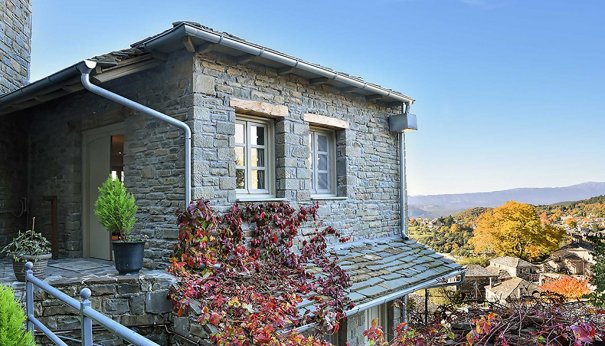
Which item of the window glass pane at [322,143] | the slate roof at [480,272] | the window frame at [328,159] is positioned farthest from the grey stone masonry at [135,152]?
the slate roof at [480,272]

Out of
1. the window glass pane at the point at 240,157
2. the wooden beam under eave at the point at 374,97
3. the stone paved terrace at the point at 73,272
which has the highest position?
the wooden beam under eave at the point at 374,97

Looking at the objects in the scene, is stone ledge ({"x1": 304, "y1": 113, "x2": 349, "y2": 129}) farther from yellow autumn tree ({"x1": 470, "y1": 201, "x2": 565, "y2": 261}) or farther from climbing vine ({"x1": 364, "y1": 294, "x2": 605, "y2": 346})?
yellow autumn tree ({"x1": 470, "y1": 201, "x2": 565, "y2": 261})

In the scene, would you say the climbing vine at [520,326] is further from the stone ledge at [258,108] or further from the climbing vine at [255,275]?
the stone ledge at [258,108]

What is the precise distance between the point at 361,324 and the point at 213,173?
12.8ft

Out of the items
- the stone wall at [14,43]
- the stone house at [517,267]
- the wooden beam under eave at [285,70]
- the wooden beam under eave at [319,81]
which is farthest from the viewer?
the stone house at [517,267]

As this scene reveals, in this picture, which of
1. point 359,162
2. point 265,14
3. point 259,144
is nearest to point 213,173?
point 259,144

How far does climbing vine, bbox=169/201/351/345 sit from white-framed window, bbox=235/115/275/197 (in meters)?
0.43

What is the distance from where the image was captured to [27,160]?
8297mm

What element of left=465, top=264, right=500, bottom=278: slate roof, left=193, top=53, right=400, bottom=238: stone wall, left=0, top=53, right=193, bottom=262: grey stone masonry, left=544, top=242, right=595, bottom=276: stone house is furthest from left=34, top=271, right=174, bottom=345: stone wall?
left=544, top=242, right=595, bottom=276: stone house

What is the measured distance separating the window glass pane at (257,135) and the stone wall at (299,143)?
0.22m

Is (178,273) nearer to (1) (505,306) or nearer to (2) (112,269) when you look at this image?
(2) (112,269)

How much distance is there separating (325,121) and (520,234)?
16888 millimetres

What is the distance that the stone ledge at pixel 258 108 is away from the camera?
18.7 ft

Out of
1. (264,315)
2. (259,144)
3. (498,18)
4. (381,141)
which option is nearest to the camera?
(264,315)
